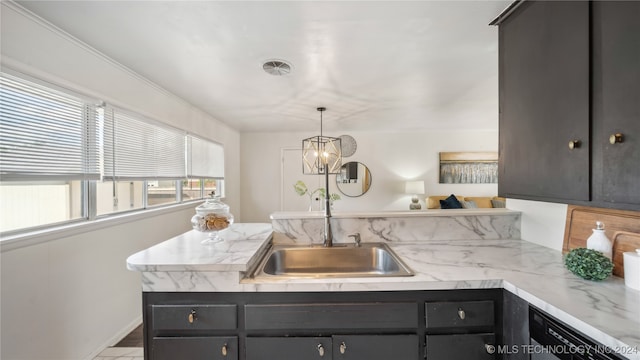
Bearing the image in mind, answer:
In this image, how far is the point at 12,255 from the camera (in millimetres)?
1433

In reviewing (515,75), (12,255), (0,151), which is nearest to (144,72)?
(0,151)

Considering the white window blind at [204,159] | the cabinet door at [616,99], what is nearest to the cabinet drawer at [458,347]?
the cabinet door at [616,99]

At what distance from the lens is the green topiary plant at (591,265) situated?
1.06m

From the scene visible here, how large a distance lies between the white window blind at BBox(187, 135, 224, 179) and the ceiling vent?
174 cm

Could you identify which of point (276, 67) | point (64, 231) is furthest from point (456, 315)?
point (64, 231)

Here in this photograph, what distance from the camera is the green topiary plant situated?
106cm

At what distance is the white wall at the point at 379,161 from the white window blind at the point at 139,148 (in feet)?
7.21

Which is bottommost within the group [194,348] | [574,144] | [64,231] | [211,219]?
[194,348]

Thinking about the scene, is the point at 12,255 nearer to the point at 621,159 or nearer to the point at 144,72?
the point at 144,72

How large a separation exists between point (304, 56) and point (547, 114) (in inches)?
60.2

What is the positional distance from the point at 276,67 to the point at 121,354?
2520 mm

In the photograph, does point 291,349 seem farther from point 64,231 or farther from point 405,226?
point 64,231

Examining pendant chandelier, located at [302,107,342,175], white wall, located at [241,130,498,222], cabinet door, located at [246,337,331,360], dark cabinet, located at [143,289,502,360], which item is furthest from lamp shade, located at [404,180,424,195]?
cabinet door, located at [246,337,331,360]

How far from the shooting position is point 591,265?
107cm
